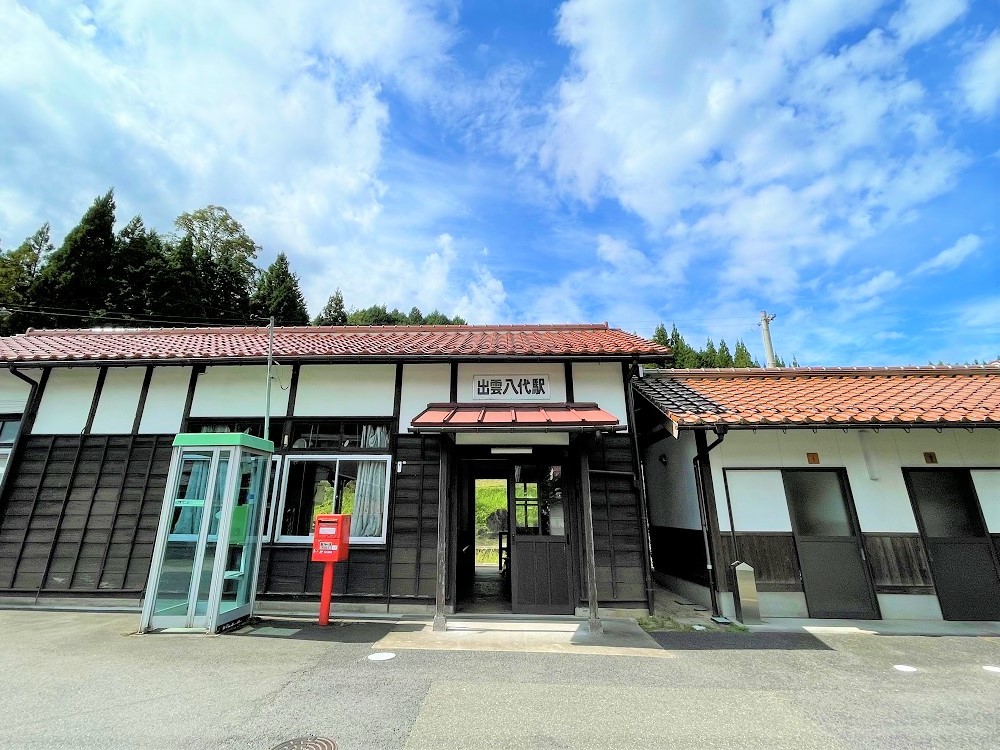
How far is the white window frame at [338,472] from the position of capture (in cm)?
590

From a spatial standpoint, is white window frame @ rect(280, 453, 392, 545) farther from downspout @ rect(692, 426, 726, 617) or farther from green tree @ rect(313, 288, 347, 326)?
green tree @ rect(313, 288, 347, 326)

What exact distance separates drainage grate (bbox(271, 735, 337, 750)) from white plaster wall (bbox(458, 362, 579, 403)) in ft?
14.1

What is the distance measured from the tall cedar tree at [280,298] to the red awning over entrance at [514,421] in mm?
22101

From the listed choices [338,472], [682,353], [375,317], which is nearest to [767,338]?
[682,353]

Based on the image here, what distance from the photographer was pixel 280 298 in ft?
79.6

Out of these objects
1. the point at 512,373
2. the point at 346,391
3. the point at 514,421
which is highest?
the point at 512,373

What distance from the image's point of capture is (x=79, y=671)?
361cm

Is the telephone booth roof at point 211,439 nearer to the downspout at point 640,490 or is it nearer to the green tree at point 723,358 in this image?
the downspout at point 640,490

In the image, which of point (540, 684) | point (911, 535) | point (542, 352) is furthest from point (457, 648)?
point (911, 535)

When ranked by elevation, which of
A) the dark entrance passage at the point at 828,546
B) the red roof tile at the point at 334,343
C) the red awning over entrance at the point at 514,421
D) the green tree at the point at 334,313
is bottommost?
the dark entrance passage at the point at 828,546

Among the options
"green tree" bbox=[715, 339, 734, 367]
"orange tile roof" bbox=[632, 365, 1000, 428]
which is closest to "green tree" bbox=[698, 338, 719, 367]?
"green tree" bbox=[715, 339, 734, 367]

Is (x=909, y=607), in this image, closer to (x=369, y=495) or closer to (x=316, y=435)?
(x=369, y=495)

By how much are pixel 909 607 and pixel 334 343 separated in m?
9.08

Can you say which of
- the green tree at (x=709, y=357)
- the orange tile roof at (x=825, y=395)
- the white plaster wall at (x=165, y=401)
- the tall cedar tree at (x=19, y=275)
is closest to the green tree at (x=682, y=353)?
the green tree at (x=709, y=357)
